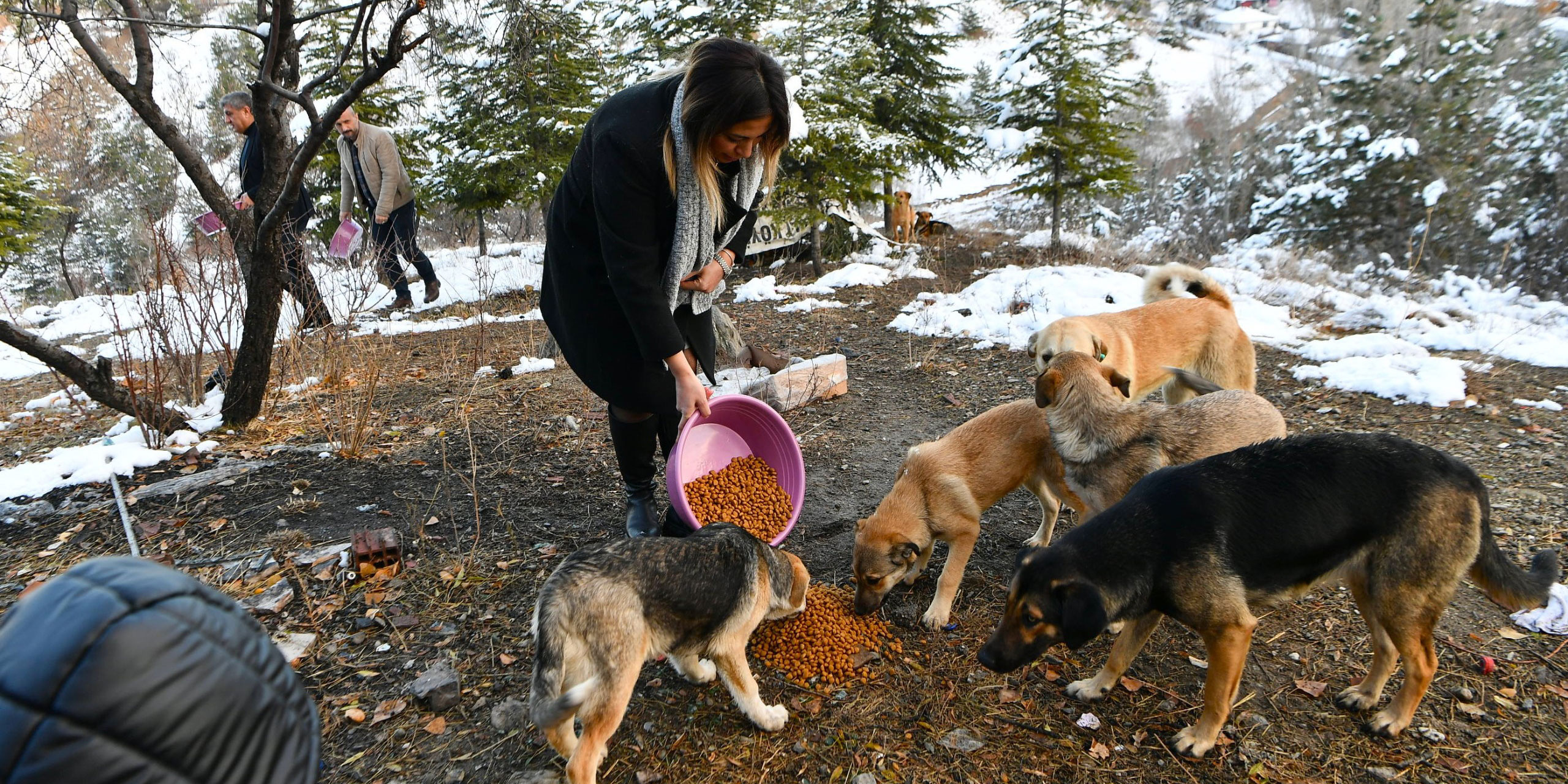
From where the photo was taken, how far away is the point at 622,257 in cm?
293

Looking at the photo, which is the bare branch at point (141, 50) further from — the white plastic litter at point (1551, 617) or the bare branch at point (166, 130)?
the white plastic litter at point (1551, 617)

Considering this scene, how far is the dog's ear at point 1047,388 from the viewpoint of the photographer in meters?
3.70

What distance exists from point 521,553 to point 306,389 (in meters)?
3.38

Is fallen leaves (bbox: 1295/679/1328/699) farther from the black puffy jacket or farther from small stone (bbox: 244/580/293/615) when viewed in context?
small stone (bbox: 244/580/293/615)

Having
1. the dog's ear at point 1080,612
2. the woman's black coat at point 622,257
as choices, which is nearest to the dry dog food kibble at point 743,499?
the woman's black coat at point 622,257

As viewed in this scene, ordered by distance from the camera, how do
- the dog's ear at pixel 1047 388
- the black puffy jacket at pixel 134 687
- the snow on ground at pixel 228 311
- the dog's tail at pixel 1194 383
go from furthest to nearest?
the snow on ground at pixel 228 311
the dog's tail at pixel 1194 383
the dog's ear at pixel 1047 388
the black puffy jacket at pixel 134 687

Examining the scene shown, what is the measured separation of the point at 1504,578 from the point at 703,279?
3432 millimetres

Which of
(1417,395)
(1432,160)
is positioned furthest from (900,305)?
(1432,160)

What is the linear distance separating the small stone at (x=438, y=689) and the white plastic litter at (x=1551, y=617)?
15.8 ft

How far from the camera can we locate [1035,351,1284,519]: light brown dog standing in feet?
11.6

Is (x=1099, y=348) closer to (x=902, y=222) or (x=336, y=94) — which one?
(x=902, y=222)

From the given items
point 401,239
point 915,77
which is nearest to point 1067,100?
point 915,77

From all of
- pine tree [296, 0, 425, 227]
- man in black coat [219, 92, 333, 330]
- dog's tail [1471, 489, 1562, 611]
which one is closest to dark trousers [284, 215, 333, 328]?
man in black coat [219, 92, 333, 330]

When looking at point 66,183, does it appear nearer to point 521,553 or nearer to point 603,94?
point 603,94
